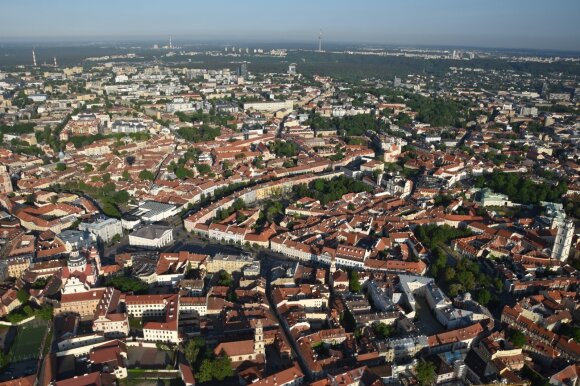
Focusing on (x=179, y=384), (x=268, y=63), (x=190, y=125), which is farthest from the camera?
(x=268, y=63)

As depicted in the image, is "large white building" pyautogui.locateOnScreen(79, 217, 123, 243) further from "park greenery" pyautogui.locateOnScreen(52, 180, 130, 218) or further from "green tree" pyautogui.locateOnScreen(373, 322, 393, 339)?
"green tree" pyautogui.locateOnScreen(373, 322, 393, 339)

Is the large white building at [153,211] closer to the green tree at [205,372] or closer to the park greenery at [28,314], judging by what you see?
the park greenery at [28,314]

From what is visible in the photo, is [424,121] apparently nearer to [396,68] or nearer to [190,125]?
[190,125]

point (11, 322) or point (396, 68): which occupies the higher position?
point (396, 68)

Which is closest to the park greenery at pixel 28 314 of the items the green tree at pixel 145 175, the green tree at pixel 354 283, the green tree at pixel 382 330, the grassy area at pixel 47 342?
the grassy area at pixel 47 342

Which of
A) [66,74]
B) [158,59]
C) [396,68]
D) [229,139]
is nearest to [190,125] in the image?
[229,139]

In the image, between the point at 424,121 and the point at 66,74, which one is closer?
the point at 424,121
